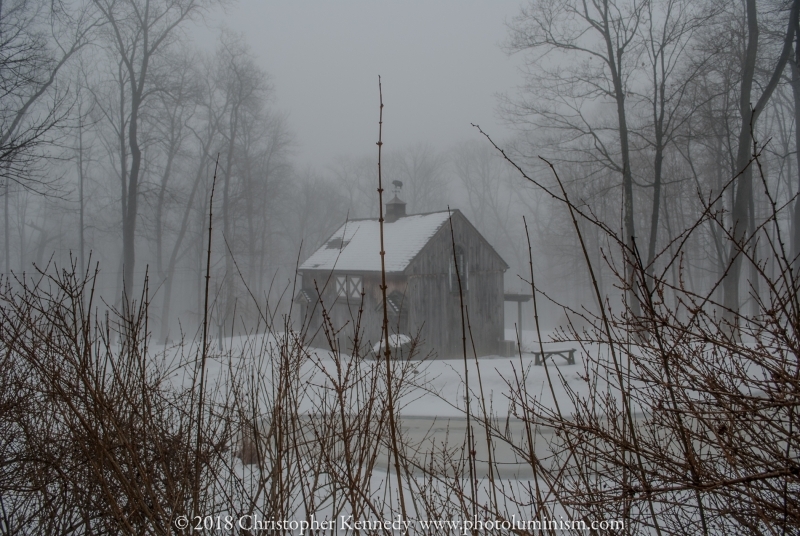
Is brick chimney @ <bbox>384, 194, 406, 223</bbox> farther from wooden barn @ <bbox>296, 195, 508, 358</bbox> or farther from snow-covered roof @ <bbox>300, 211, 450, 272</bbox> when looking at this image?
snow-covered roof @ <bbox>300, 211, 450, 272</bbox>

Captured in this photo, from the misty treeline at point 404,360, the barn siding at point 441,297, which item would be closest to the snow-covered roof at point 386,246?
the barn siding at point 441,297

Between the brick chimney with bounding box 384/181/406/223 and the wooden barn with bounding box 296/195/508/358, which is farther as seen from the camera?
the brick chimney with bounding box 384/181/406/223

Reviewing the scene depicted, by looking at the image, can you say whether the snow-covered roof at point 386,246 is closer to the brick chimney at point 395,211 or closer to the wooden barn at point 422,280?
the wooden barn at point 422,280

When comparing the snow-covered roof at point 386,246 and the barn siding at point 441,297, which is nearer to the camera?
the snow-covered roof at point 386,246

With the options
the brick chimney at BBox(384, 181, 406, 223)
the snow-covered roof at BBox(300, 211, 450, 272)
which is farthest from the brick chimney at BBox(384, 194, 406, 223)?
the snow-covered roof at BBox(300, 211, 450, 272)

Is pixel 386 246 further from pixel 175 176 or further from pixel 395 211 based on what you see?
pixel 175 176

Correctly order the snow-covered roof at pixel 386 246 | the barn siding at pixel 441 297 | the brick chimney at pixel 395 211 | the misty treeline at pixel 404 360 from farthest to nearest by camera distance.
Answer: the brick chimney at pixel 395 211
the barn siding at pixel 441 297
the snow-covered roof at pixel 386 246
the misty treeline at pixel 404 360

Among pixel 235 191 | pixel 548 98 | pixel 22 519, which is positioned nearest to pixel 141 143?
pixel 235 191

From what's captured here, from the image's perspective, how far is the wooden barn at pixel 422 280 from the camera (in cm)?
1459

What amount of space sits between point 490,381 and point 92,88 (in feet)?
58.8

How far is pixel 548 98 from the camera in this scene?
43.7 feet

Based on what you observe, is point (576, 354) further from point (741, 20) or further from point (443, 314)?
point (741, 20)

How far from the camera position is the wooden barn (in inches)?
574

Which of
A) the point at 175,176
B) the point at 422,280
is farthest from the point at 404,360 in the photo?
the point at 175,176
